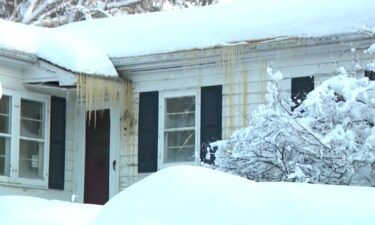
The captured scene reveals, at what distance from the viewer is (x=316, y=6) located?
460 inches

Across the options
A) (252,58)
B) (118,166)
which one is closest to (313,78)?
(252,58)

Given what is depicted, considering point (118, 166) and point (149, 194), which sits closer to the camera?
point (149, 194)

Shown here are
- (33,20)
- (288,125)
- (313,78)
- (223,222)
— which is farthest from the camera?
(33,20)

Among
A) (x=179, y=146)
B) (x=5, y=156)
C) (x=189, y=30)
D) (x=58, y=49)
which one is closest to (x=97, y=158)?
(x=5, y=156)

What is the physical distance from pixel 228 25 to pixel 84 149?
12.3 ft

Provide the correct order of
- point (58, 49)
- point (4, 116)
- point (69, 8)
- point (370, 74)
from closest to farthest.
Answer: point (370, 74) → point (58, 49) → point (4, 116) → point (69, 8)

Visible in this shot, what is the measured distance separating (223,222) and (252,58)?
8.01 meters

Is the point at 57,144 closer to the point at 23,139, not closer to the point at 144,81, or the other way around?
the point at 23,139

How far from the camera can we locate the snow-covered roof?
11219mm

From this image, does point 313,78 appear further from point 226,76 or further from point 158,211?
point 158,211

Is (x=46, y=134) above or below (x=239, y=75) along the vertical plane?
below

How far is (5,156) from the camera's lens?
510 inches

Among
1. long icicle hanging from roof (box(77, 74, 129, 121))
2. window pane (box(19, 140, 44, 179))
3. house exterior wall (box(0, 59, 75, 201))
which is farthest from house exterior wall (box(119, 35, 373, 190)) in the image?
window pane (box(19, 140, 44, 179))

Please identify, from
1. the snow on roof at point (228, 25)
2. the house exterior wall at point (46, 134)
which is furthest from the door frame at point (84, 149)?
the snow on roof at point (228, 25)
